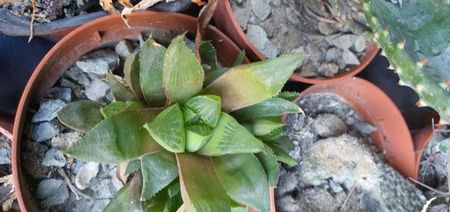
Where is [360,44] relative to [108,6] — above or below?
below

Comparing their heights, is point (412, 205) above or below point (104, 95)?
below

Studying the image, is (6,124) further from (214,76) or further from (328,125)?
(328,125)

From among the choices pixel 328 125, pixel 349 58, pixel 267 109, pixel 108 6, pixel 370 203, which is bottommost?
pixel 370 203

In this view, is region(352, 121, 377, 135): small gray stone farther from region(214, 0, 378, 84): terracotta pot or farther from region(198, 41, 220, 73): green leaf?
region(198, 41, 220, 73): green leaf

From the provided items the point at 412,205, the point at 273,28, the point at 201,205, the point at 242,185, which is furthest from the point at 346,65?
the point at 201,205

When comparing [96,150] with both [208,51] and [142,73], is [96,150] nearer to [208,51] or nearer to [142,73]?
[142,73]

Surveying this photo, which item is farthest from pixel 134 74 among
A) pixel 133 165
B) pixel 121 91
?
pixel 133 165

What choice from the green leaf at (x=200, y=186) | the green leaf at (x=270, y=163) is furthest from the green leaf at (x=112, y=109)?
the green leaf at (x=270, y=163)
